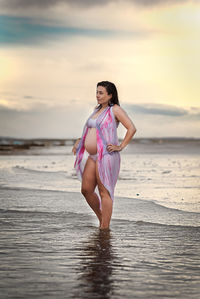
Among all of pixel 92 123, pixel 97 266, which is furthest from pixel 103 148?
A: pixel 97 266

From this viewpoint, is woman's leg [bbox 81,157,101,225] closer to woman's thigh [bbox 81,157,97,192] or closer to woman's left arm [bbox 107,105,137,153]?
woman's thigh [bbox 81,157,97,192]

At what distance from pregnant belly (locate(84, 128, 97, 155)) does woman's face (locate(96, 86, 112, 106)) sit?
1.22 ft

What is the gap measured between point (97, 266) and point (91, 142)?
2.42 meters

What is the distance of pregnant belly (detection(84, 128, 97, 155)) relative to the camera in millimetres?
6699

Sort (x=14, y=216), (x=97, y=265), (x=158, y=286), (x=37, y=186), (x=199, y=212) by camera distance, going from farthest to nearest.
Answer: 1. (x=37, y=186)
2. (x=199, y=212)
3. (x=14, y=216)
4. (x=97, y=265)
5. (x=158, y=286)

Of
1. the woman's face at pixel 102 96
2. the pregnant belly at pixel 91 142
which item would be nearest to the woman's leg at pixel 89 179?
the pregnant belly at pixel 91 142

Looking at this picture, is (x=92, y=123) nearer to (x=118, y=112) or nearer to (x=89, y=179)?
(x=118, y=112)

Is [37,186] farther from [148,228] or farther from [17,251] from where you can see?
[17,251]

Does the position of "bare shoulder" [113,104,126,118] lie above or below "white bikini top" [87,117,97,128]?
above

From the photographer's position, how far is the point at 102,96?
6.68 meters

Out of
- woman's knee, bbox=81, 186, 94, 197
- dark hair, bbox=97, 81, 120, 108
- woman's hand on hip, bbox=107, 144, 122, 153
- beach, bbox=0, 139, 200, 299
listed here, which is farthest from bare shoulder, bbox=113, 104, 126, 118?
beach, bbox=0, 139, 200, 299

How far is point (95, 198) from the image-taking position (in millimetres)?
6883

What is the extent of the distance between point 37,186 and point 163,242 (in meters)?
6.68

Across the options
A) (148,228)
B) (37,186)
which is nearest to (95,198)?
(148,228)
